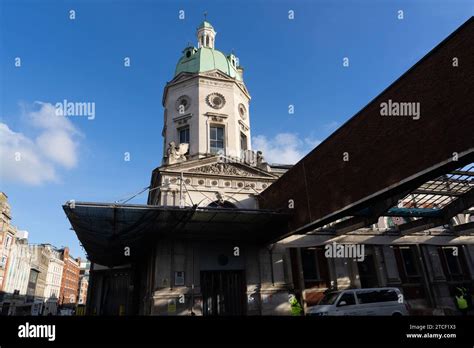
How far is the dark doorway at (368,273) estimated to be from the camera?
76.9 feet

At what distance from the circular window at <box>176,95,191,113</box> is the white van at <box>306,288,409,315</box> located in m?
19.7

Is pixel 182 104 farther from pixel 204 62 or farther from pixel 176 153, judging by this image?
pixel 176 153

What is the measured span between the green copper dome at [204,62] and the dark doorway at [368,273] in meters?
20.0

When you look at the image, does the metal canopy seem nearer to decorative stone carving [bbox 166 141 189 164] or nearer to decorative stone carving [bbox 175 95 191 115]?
decorative stone carving [bbox 166 141 189 164]

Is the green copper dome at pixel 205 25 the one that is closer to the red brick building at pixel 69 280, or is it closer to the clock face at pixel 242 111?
the clock face at pixel 242 111

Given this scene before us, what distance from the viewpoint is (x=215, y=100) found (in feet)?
94.3

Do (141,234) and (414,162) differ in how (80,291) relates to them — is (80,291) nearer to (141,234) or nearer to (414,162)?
(141,234)

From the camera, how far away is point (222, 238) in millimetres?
20906

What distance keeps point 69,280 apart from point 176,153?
105 m

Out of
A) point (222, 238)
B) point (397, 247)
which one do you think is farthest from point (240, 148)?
point (397, 247)

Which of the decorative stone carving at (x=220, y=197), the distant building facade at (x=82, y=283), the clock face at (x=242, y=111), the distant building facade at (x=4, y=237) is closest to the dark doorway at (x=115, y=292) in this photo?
the decorative stone carving at (x=220, y=197)

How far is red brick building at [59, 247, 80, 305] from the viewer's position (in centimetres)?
9982

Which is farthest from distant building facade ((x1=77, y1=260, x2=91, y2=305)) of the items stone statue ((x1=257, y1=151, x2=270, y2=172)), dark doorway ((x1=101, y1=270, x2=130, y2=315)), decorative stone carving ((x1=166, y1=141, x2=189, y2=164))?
stone statue ((x1=257, y1=151, x2=270, y2=172))

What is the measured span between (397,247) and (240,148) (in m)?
15.1
